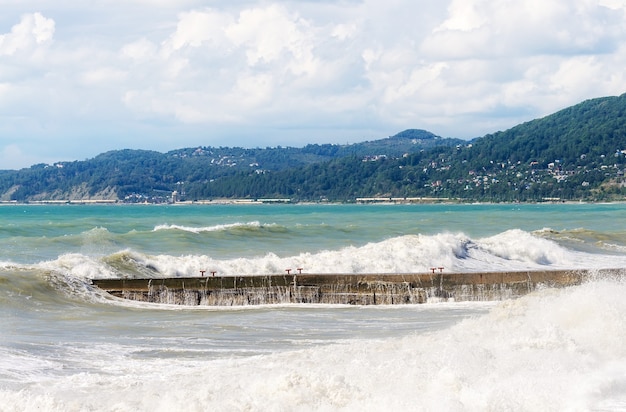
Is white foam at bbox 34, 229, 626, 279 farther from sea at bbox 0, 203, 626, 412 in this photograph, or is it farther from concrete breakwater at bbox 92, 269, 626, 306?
concrete breakwater at bbox 92, 269, 626, 306

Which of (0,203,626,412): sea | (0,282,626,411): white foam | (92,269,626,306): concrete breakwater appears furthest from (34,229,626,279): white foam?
(0,282,626,411): white foam

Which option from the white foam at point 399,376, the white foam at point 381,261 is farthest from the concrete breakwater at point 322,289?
the white foam at point 399,376

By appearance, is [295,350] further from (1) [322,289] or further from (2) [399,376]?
(1) [322,289]

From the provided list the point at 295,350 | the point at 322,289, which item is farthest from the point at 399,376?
the point at 322,289

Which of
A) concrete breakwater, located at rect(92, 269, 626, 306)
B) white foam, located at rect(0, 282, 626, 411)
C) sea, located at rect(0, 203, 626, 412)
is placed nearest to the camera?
white foam, located at rect(0, 282, 626, 411)

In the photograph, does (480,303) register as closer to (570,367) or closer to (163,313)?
(163,313)

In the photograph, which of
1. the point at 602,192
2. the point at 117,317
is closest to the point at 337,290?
the point at 117,317

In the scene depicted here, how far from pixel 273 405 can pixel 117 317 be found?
1022 centimetres

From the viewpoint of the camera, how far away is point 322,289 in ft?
75.5

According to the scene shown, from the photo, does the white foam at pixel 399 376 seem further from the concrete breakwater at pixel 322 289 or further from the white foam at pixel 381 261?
the white foam at pixel 381 261

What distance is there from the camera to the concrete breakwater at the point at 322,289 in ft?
75.1

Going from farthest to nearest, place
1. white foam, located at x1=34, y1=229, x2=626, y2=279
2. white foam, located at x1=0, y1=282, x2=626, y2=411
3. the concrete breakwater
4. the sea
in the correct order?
1. white foam, located at x1=34, y1=229, x2=626, y2=279
2. the concrete breakwater
3. the sea
4. white foam, located at x1=0, y1=282, x2=626, y2=411

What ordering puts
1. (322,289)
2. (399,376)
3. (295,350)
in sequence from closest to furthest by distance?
(399,376), (295,350), (322,289)

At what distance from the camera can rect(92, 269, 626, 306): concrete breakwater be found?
22891mm
